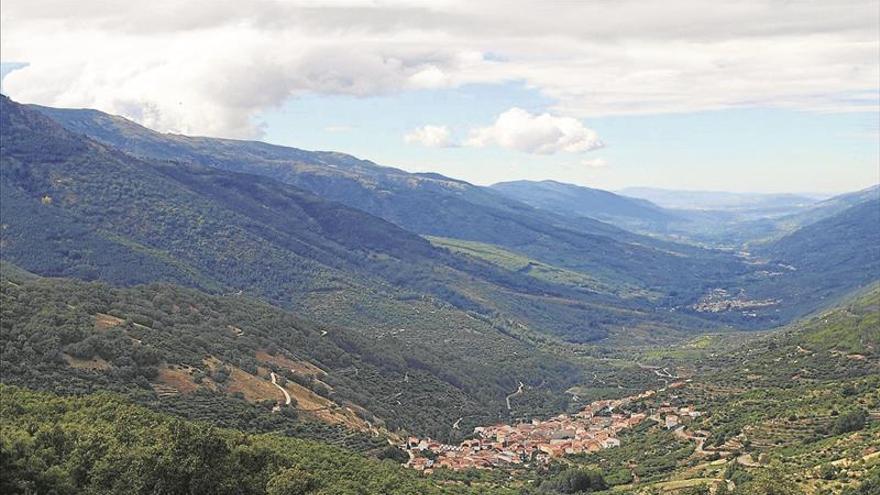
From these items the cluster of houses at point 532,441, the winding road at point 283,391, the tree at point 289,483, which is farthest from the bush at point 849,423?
the winding road at point 283,391

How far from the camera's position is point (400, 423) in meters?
132

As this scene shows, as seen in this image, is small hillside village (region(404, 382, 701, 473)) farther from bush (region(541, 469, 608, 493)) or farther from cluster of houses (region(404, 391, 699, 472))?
bush (region(541, 469, 608, 493))

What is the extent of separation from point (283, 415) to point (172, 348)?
75.6 feet

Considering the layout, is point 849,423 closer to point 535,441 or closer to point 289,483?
point 535,441

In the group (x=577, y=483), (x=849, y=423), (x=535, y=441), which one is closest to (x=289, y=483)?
(x=577, y=483)

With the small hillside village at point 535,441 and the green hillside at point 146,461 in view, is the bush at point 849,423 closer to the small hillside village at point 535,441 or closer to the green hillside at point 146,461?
the small hillside village at point 535,441

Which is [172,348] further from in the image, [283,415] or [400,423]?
[400,423]

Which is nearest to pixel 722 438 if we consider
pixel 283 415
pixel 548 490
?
pixel 548 490

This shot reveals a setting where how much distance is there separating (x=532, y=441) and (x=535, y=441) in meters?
0.47

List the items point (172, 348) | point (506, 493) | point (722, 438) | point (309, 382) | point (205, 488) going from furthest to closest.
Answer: point (309, 382) < point (172, 348) < point (722, 438) < point (506, 493) < point (205, 488)

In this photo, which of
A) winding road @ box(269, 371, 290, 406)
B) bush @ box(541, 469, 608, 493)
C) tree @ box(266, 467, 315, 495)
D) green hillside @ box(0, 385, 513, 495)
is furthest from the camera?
winding road @ box(269, 371, 290, 406)

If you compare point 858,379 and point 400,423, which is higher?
point 858,379

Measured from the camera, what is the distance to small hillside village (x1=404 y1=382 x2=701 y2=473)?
107m

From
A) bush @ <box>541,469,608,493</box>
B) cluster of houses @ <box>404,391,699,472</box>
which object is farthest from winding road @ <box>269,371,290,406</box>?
bush @ <box>541,469,608,493</box>
